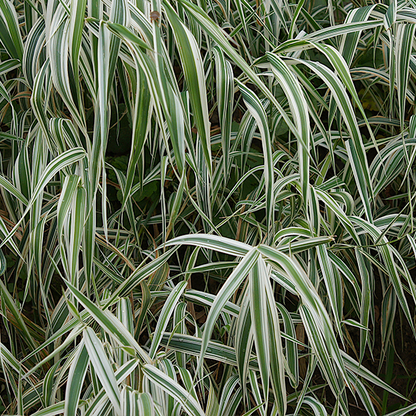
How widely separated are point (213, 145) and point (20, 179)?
1.09 feet

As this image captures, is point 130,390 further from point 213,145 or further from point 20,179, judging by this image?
point 213,145

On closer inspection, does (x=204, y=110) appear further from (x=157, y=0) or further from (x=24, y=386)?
(x=24, y=386)

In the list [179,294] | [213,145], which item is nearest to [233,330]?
[179,294]

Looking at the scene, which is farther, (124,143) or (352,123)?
(124,143)

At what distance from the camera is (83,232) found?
0.52 meters

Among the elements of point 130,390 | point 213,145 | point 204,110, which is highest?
point 204,110

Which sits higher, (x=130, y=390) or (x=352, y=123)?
(x=352, y=123)

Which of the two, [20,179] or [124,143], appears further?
[124,143]

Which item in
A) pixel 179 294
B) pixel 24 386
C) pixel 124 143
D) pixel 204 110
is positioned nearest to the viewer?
pixel 204 110

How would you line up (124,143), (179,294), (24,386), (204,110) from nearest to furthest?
(204,110) < (179,294) < (24,386) < (124,143)

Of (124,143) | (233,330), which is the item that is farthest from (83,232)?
(124,143)

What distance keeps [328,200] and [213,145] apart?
27 centimetres

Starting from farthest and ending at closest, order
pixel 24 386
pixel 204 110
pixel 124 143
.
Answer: pixel 124 143, pixel 24 386, pixel 204 110

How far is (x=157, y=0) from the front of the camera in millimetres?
466
